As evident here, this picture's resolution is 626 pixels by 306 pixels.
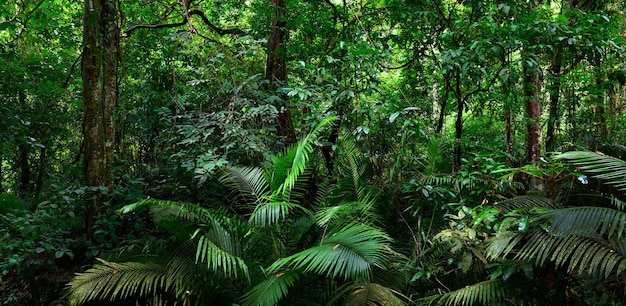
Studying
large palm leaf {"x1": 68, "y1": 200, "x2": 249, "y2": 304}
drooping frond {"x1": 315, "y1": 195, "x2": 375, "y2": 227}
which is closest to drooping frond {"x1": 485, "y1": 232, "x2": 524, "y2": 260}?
drooping frond {"x1": 315, "y1": 195, "x2": 375, "y2": 227}

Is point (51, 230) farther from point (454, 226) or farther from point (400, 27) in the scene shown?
point (400, 27)

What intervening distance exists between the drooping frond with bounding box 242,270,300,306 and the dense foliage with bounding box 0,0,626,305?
14 millimetres

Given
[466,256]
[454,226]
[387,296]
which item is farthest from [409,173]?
[387,296]

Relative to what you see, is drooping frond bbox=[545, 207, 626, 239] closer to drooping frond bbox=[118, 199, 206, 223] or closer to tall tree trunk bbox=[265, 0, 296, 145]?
drooping frond bbox=[118, 199, 206, 223]

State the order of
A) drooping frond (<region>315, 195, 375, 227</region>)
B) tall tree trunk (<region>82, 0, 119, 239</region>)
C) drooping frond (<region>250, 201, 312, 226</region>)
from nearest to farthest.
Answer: drooping frond (<region>250, 201, 312, 226</region>)
drooping frond (<region>315, 195, 375, 227</region>)
tall tree trunk (<region>82, 0, 119, 239</region>)

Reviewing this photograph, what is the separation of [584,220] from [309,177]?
8.89 feet

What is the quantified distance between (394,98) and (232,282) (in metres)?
2.35

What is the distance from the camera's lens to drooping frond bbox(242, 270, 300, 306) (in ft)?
8.27

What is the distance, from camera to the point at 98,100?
4.01 metres

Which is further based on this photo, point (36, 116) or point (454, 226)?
point (36, 116)

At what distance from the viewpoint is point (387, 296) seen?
8.39 ft

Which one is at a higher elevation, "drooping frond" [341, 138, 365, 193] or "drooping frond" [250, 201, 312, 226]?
"drooping frond" [341, 138, 365, 193]

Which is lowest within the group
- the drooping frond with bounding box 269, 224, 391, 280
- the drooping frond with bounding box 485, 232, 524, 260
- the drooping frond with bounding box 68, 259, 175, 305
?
the drooping frond with bounding box 68, 259, 175, 305

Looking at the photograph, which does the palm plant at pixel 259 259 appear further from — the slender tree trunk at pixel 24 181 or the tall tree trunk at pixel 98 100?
the slender tree trunk at pixel 24 181
